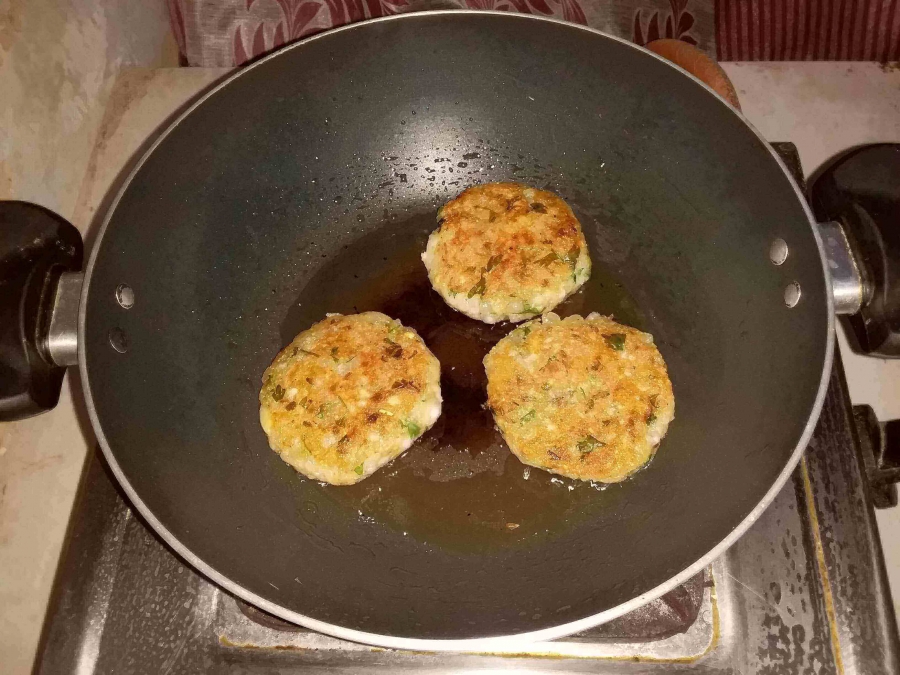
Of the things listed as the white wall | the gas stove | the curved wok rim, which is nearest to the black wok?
the curved wok rim

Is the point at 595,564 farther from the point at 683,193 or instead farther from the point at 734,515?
the point at 683,193

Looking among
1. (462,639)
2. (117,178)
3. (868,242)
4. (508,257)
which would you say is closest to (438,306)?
(508,257)

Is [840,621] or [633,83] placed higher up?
[633,83]

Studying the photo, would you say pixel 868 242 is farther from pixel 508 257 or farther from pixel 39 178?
pixel 39 178

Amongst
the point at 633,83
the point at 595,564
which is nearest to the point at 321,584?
the point at 595,564

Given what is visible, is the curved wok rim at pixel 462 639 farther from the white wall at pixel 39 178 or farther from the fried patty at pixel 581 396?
the white wall at pixel 39 178

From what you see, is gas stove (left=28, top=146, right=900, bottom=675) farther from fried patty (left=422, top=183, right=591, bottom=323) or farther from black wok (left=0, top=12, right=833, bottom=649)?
fried patty (left=422, top=183, right=591, bottom=323)
